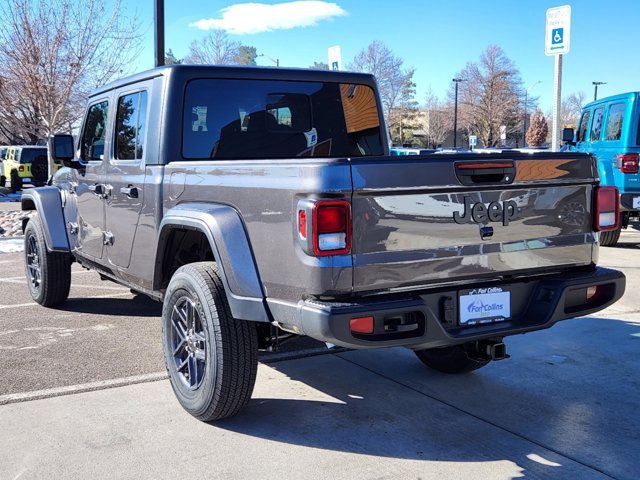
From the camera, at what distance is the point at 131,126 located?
192 inches

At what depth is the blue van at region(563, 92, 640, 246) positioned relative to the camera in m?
10.3

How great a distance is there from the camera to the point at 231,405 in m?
3.71

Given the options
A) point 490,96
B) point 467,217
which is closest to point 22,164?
point 467,217

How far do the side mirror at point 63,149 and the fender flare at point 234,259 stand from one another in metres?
2.43

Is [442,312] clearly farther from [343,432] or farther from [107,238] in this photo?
[107,238]

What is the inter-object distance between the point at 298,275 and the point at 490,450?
1385mm

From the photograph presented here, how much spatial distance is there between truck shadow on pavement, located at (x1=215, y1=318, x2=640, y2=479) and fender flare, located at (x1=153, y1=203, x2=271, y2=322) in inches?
30.6

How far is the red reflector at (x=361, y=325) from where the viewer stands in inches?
121

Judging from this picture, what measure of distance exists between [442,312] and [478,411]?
39.6 inches

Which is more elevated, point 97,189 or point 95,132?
point 95,132

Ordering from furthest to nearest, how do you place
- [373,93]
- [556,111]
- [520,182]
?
[556,111] → [373,93] → [520,182]

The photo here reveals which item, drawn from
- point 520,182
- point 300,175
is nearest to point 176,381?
point 300,175

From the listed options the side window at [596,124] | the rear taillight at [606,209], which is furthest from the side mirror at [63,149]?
the side window at [596,124]

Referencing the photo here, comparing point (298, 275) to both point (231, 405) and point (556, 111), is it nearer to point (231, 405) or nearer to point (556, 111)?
point (231, 405)
